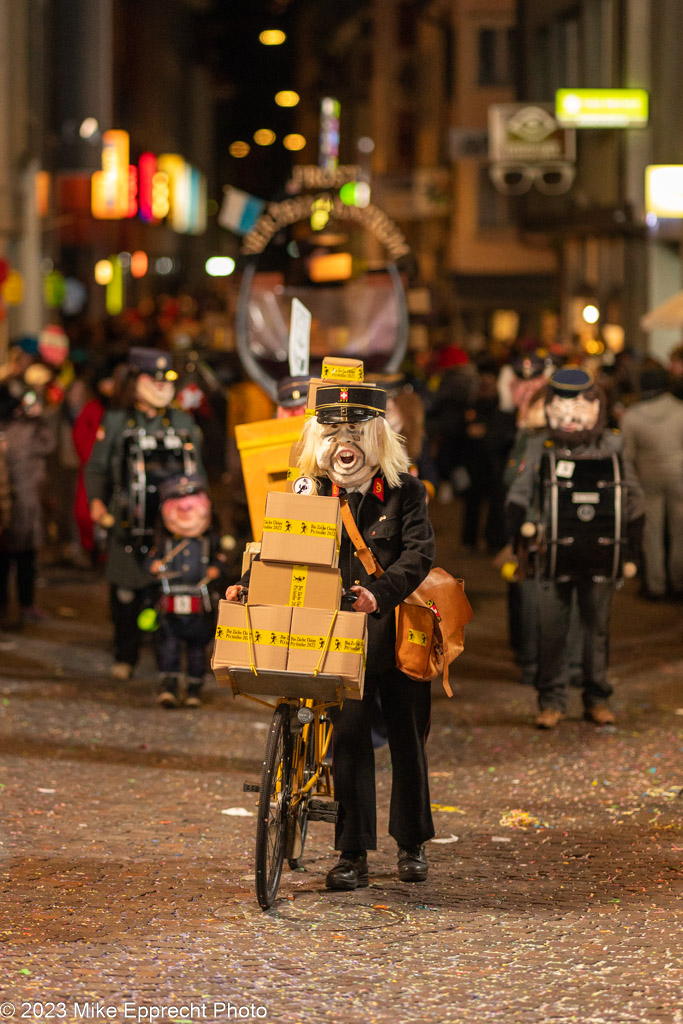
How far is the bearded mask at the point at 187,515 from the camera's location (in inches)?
410

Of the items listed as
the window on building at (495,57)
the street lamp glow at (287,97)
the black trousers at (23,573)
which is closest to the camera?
the black trousers at (23,573)

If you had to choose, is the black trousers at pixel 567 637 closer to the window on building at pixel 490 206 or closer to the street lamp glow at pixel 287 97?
the window on building at pixel 490 206

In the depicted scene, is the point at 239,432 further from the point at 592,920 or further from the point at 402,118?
the point at 402,118

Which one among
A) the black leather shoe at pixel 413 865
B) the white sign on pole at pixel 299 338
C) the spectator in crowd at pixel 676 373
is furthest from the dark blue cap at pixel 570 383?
the spectator in crowd at pixel 676 373

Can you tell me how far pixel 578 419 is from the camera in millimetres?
9461

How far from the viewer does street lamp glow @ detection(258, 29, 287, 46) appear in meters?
94.1

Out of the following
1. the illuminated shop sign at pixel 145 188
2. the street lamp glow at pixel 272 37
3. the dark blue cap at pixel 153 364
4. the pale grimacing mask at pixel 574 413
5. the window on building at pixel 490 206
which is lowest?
the pale grimacing mask at pixel 574 413

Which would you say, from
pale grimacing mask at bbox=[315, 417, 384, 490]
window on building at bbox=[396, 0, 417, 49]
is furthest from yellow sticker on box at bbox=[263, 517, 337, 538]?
window on building at bbox=[396, 0, 417, 49]

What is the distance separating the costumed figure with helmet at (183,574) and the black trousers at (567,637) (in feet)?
6.64

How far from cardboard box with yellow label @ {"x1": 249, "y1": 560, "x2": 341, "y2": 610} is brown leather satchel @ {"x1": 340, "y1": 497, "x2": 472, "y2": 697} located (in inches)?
12.8

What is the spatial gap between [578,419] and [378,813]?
263 centimetres

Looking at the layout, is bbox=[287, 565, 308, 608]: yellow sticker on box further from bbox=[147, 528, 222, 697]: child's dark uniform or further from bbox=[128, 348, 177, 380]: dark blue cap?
bbox=[128, 348, 177, 380]: dark blue cap

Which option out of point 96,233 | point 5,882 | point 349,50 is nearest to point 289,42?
point 349,50

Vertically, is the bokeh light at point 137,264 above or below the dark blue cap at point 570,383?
above
